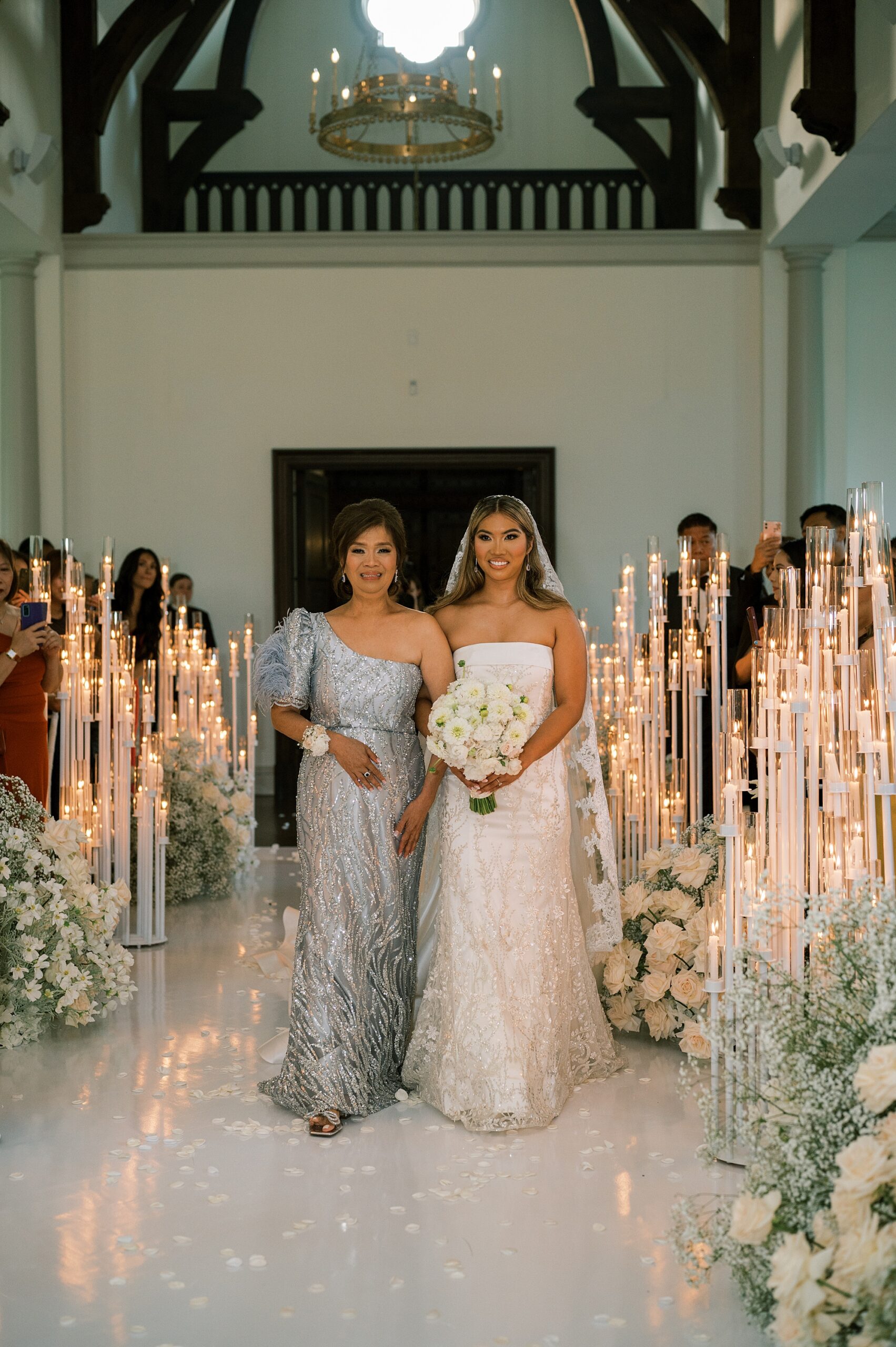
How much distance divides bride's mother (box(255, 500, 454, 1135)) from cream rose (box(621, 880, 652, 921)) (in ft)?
2.90

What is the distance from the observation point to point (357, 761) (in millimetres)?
3594

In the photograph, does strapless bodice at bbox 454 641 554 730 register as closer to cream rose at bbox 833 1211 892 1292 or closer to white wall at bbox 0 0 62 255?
cream rose at bbox 833 1211 892 1292

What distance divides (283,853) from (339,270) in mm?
4671

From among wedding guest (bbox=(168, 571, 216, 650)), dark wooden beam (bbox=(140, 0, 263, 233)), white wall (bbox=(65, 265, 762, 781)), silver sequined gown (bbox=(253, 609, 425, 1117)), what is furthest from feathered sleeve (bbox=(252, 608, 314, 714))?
dark wooden beam (bbox=(140, 0, 263, 233))

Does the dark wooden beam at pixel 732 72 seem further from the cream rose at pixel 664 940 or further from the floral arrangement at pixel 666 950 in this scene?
the cream rose at pixel 664 940

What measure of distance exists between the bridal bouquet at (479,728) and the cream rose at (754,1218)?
155 cm

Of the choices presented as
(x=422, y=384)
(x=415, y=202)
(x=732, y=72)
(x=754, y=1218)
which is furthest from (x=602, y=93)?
(x=754, y=1218)

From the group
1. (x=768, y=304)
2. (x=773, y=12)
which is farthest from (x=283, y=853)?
(x=773, y=12)

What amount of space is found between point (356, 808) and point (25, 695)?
7.79ft

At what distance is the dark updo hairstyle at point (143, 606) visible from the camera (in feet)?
24.1

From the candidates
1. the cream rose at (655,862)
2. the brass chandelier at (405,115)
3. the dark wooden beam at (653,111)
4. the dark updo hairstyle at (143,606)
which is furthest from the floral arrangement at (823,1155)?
the dark wooden beam at (653,111)

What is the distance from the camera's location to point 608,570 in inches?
399

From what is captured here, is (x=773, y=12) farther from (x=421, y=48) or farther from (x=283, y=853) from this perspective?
(x=283, y=853)

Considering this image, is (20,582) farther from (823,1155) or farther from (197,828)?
(823,1155)
